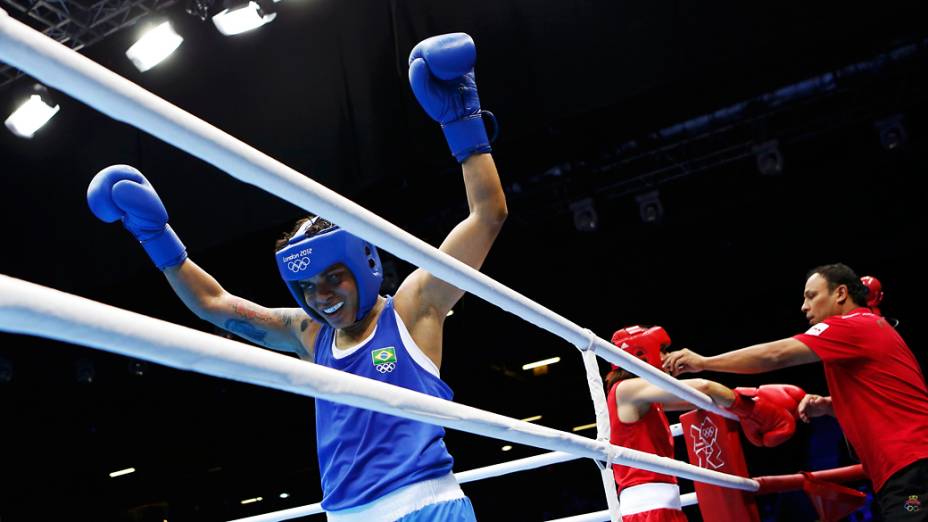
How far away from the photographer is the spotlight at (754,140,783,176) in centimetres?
588

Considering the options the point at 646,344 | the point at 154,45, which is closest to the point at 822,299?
the point at 646,344

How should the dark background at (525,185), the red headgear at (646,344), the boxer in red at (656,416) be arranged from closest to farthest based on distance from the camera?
the boxer in red at (656,416) < the red headgear at (646,344) < the dark background at (525,185)

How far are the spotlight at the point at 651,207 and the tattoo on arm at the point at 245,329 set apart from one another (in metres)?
4.93

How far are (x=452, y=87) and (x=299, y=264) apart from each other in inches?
19.1

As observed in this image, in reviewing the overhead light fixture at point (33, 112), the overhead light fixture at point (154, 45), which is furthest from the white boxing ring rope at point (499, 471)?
the overhead light fixture at point (33, 112)

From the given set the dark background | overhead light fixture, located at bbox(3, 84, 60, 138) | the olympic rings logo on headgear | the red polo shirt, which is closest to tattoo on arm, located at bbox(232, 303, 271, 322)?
the olympic rings logo on headgear

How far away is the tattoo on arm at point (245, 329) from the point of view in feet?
6.53

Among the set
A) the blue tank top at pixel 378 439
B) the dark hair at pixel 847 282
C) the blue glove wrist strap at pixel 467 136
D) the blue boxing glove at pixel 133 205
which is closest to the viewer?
the blue tank top at pixel 378 439

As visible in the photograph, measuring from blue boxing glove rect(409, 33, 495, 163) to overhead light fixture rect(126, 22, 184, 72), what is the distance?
4299 millimetres

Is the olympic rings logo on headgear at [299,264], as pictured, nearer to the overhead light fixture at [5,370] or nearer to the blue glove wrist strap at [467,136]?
the blue glove wrist strap at [467,136]

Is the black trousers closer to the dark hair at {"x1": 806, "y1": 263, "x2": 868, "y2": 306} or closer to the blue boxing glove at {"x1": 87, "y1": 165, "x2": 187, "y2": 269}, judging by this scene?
the dark hair at {"x1": 806, "y1": 263, "x2": 868, "y2": 306}

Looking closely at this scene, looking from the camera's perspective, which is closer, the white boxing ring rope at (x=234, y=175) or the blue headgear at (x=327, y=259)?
the white boxing ring rope at (x=234, y=175)

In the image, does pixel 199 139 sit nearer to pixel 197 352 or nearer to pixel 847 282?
pixel 197 352

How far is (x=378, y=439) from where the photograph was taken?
5.28ft
